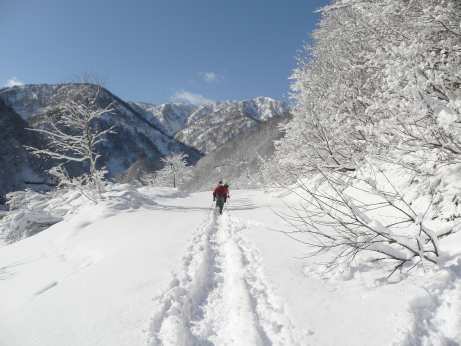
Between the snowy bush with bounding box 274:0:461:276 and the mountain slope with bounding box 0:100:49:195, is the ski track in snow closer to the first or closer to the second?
the snowy bush with bounding box 274:0:461:276

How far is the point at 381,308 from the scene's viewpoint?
139 inches

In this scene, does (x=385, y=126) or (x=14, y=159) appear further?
(x=14, y=159)

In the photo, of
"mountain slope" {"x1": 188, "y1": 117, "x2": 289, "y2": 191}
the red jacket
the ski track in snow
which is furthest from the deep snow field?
"mountain slope" {"x1": 188, "y1": 117, "x2": 289, "y2": 191}

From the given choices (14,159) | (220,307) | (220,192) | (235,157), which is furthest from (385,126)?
(14,159)

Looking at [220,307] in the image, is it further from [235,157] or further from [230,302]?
[235,157]

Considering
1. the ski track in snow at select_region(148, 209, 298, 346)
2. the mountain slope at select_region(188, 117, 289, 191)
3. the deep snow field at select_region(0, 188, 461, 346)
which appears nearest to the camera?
the deep snow field at select_region(0, 188, 461, 346)

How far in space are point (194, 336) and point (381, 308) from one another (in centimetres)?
225

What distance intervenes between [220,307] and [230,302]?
0.55 feet

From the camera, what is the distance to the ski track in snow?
338 centimetres

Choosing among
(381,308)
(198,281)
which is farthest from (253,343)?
(198,281)

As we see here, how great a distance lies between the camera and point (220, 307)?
420 centimetres

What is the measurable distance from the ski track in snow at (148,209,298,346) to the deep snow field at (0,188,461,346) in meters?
0.02

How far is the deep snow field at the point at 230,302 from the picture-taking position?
128 inches

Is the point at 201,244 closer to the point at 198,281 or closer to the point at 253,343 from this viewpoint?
the point at 198,281
